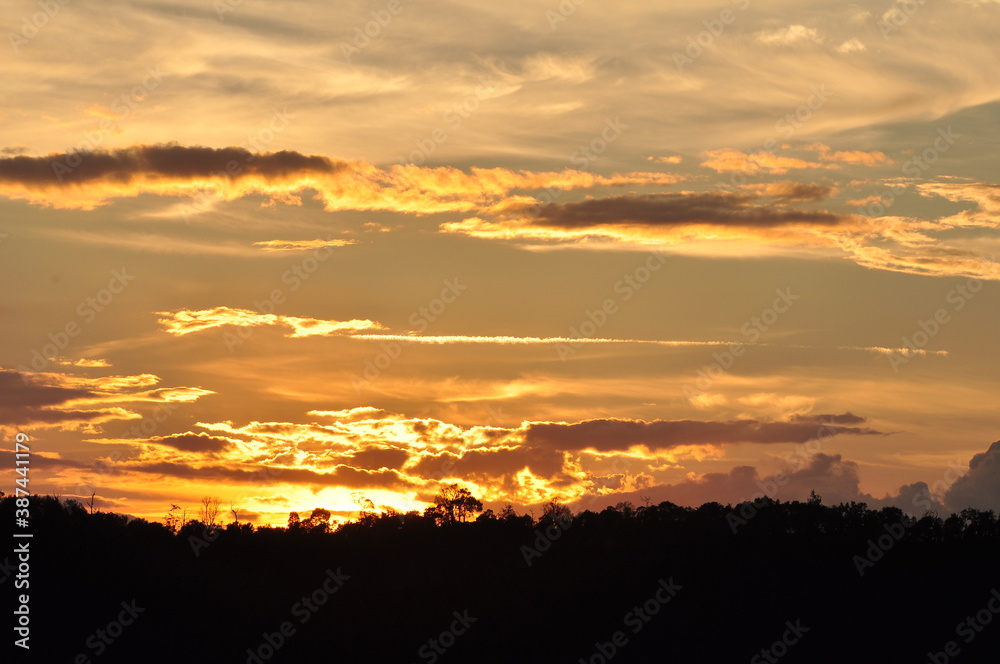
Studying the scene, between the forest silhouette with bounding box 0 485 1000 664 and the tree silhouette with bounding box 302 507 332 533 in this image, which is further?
the tree silhouette with bounding box 302 507 332 533

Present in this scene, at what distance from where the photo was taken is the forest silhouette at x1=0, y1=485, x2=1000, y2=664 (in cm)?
11256

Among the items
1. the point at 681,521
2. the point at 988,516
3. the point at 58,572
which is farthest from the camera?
the point at 681,521

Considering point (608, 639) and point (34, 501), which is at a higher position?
point (34, 501)

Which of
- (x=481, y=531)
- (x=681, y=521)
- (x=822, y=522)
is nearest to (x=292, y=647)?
(x=481, y=531)

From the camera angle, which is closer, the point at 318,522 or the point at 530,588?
the point at 530,588

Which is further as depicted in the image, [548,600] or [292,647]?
[548,600]

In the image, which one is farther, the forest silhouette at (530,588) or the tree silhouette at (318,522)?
the tree silhouette at (318,522)

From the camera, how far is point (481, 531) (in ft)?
507

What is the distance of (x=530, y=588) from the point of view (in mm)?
128625

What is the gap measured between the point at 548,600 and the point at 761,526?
31197mm

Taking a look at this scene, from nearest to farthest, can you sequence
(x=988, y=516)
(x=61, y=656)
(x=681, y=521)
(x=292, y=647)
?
1. (x=61, y=656)
2. (x=292, y=647)
3. (x=988, y=516)
4. (x=681, y=521)

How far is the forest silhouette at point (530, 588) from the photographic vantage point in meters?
113

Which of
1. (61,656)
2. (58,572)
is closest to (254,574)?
(58,572)

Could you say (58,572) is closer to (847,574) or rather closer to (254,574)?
(254,574)
